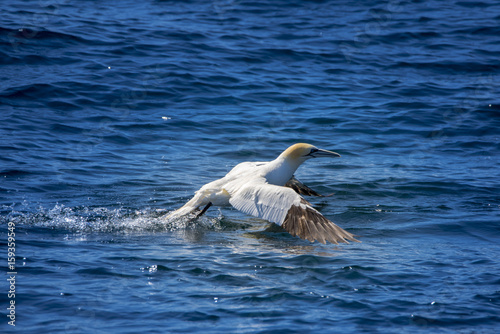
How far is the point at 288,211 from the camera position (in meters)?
7.78

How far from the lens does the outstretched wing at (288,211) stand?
746 centimetres

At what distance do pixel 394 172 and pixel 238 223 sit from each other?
3.47 metres

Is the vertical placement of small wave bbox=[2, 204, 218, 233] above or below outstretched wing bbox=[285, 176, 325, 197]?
above

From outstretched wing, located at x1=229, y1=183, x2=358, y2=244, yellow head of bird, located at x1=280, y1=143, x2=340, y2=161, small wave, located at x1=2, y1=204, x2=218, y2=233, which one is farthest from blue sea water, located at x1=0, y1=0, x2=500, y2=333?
yellow head of bird, located at x1=280, y1=143, x2=340, y2=161

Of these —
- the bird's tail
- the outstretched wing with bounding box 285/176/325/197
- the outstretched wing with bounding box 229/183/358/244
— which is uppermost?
the outstretched wing with bounding box 229/183/358/244

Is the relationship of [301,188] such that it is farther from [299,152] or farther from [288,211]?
[288,211]

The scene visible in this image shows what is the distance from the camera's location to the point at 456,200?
9.48m

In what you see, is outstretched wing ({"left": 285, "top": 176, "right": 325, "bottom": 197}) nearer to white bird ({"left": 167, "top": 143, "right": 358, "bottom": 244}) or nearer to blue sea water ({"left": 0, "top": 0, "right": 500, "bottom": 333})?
blue sea water ({"left": 0, "top": 0, "right": 500, "bottom": 333})

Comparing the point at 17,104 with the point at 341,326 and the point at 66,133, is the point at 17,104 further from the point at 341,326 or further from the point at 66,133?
the point at 341,326

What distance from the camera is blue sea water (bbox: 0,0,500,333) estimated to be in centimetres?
581

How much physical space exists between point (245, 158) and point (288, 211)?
3933 millimetres

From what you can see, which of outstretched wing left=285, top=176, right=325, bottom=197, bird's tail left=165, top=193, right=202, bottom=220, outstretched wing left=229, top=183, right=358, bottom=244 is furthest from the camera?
outstretched wing left=285, top=176, right=325, bottom=197

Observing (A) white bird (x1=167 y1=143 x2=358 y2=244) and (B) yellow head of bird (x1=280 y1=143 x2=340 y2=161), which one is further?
(B) yellow head of bird (x1=280 y1=143 x2=340 y2=161)

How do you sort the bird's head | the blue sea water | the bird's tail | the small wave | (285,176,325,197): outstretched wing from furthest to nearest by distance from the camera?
(285,176,325,197): outstretched wing
the bird's head
the bird's tail
the small wave
the blue sea water
